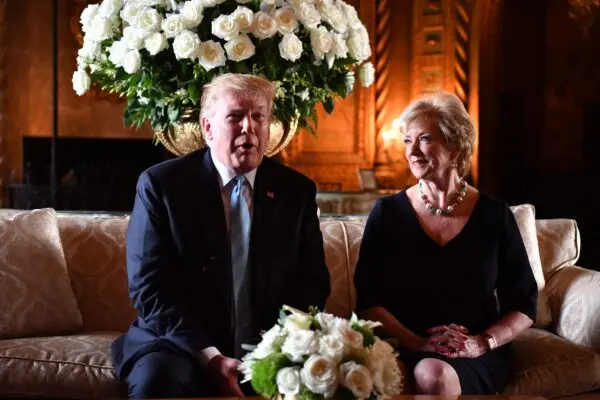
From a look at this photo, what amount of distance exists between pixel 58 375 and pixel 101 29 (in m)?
Answer: 1.18

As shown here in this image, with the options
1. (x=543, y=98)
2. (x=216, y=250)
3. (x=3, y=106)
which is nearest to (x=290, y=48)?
(x=216, y=250)

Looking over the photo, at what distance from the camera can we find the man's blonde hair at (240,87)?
8.37ft

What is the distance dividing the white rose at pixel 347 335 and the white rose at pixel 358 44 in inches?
62.2

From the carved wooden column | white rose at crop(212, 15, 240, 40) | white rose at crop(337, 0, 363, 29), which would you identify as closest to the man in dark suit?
white rose at crop(212, 15, 240, 40)

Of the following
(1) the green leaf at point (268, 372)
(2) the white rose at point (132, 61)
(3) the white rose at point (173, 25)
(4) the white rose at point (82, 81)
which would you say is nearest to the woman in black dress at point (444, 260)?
(3) the white rose at point (173, 25)

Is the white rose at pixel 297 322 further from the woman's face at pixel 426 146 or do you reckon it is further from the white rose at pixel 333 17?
the white rose at pixel 333 17

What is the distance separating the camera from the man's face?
2539 mm

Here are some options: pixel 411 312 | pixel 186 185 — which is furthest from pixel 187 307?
pixel 411 312

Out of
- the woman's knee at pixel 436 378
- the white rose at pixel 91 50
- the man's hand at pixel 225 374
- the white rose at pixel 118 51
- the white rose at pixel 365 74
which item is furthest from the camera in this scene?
the white rose at pixel 365 74

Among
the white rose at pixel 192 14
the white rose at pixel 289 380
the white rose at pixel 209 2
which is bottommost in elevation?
the white rose at pixel 289 380

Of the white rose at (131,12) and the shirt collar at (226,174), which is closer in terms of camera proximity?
the shirt collar at (226,174)

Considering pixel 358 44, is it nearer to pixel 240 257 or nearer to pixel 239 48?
pixel 239 48

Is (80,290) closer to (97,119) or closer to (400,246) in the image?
(400,246)

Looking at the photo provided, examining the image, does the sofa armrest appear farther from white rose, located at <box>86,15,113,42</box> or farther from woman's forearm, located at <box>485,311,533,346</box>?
white rose, located at <box>86,15,113,42</box>
